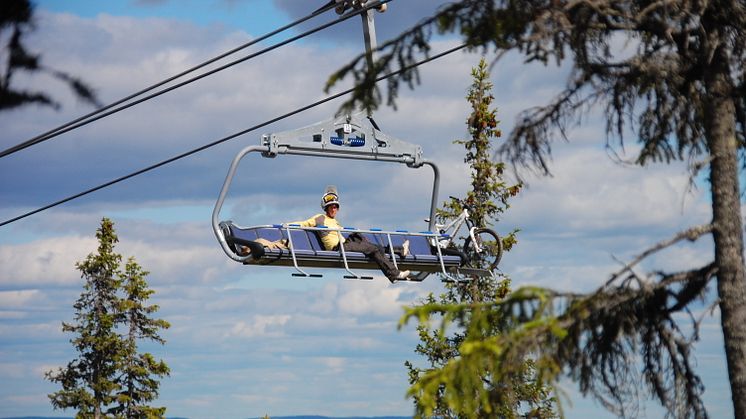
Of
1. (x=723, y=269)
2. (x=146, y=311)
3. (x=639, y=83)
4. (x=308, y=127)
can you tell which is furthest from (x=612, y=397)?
(x=146, y=311)

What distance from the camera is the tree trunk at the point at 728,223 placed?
8.55 metres

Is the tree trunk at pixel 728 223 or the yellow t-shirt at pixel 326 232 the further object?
the yellow t-shirt at pixel 326 232

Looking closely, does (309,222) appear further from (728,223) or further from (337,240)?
(728,223)

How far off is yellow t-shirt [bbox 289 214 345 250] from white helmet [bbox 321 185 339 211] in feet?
0.77

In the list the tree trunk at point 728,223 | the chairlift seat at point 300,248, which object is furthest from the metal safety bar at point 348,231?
the tree trunk at point 728,223

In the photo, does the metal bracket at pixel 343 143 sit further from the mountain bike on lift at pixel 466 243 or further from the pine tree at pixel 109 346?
the pine tree at pixel 109 346

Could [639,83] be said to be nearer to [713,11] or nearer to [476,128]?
[713,11]

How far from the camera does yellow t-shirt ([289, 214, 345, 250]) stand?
16.6 meters

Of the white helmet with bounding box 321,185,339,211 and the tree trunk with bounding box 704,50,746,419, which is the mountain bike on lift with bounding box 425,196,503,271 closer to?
the white helmet with bounding box 321,185,339,211

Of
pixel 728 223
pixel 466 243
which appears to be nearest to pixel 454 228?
pixel 466 243

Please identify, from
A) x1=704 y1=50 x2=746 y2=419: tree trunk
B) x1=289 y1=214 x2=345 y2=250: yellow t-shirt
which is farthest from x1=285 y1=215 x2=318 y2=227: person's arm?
x1=704 y1=50 x2=746 y2=419: tree trunk

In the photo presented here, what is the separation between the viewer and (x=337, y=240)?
16688 millimetres

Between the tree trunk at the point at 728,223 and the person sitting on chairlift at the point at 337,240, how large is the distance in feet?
26.9

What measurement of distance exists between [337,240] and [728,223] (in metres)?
8.56
